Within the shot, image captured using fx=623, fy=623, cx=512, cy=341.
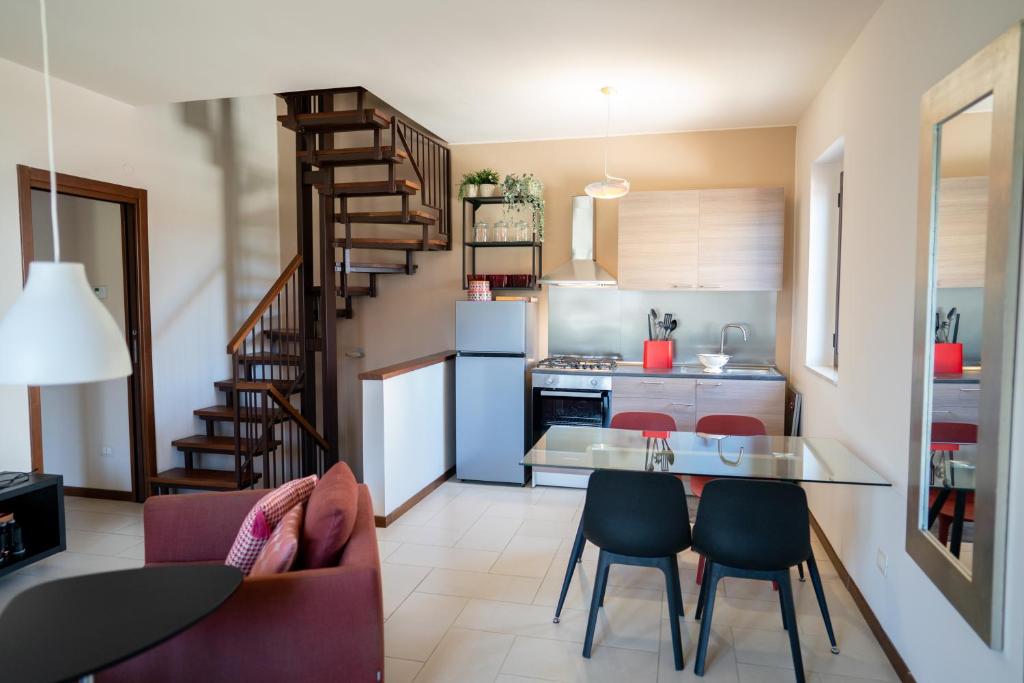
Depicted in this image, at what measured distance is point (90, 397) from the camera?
198 inches

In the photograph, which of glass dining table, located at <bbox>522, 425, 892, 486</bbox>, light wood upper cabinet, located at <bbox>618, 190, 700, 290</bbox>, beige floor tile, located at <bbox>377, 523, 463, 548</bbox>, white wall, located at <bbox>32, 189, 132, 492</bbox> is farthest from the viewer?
light wood upper cabinet, located at <bbox>618, 190, 700, 290</bbox>

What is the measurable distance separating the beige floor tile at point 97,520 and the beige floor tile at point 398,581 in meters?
2.14

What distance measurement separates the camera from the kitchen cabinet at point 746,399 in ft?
15.7

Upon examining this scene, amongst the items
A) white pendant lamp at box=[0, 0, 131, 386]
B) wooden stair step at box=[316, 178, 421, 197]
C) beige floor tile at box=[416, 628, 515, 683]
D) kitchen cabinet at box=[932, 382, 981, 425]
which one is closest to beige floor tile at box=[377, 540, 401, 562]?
beige floor tile at box=[416, 628, 515, 683]

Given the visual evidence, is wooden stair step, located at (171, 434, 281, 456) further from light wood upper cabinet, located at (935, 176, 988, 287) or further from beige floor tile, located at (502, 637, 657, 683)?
light wood upper cabinet, located at (935, 176, 988, 287)

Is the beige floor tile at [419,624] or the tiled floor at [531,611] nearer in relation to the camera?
the tiled floor at [531,611]

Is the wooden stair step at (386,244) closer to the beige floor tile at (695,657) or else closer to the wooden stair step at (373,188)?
the wooden stair step at (373,188)

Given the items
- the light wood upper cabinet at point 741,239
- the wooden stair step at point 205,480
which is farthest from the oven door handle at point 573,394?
the wooden stair step at point 205,480

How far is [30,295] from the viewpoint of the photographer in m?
1.42

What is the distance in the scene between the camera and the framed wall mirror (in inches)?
67.4

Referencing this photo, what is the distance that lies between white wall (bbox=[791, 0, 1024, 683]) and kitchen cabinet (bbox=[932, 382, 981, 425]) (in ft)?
0.77

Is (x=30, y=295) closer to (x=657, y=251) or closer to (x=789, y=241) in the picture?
(x=657, y=251)

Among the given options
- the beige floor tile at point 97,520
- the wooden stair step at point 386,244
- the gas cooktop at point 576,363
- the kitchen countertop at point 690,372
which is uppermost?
the wooden stair step at point 386,244

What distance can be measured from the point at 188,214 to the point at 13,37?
189 centimetres
